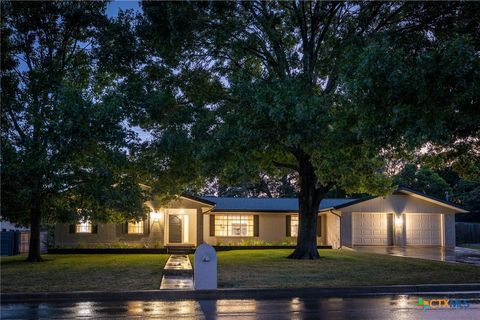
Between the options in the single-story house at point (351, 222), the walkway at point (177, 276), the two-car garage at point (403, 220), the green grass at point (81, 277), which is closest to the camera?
the green grass at point (81, 277)

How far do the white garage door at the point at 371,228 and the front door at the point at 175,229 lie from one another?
10707 millimetres

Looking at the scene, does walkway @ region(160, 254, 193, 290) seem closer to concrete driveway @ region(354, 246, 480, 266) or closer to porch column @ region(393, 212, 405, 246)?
concrete driveway @ region(354, 246, 480, 266)

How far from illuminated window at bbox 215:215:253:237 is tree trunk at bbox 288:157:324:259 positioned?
36.4ft

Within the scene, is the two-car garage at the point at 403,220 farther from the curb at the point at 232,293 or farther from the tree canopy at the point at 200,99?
the curb at the point at 232,293

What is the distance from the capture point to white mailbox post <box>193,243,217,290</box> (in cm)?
1341

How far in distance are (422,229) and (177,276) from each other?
842 inches

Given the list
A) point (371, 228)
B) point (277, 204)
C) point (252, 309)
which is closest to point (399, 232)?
point (371, 228)

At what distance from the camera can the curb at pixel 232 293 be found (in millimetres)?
12867

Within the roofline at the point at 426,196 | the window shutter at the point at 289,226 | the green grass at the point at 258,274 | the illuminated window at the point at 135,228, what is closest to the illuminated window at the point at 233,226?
the window shutter at the point at 289,226

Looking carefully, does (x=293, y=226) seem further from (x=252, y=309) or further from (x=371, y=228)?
(x=252, y=309)

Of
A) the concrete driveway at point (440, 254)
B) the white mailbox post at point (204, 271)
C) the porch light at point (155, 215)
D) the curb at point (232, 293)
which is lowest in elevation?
the concrete driveway at point (440, 254)

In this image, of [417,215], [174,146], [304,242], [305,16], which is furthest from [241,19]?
[417,215]

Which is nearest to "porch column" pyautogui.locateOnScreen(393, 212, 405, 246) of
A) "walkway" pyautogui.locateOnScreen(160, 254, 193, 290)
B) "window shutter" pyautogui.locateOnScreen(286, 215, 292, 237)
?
"window shutter" pyautogui.locateOnScreen(286, 215, 292, 237)

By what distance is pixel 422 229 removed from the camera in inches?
1309
